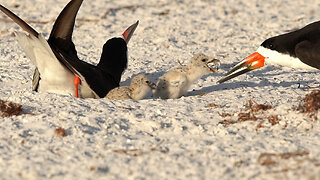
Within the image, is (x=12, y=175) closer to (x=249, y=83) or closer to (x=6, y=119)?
(x=6, y=119)

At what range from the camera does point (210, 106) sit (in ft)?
16.9

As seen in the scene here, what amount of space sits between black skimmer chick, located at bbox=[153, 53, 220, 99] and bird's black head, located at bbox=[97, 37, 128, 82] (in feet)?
2.08

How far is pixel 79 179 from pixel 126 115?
4.14 feet

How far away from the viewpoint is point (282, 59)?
19.0 ft

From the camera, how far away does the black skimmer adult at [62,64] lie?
5254 mm

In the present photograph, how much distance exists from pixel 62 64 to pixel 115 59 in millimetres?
996

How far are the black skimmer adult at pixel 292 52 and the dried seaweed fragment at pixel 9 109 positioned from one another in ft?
7.35

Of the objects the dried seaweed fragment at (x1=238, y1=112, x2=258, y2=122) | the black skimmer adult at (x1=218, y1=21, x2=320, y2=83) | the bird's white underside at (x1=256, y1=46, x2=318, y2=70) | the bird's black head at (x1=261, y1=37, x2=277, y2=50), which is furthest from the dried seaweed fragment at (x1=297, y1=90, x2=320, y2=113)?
the bird's black head at (x1=261, y1=37, x2=277, y2=50)

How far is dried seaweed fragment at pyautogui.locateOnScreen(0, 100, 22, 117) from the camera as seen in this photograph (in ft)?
15.4

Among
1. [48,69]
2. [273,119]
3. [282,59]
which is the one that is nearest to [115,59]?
[48,69]

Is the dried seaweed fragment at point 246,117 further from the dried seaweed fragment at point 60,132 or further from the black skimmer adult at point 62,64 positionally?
the black skimmer adult at point 62,64

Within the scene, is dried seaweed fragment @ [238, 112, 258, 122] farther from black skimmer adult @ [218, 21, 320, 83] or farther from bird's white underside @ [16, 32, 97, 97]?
bird's white underside @ [16, 32, 97, 97]

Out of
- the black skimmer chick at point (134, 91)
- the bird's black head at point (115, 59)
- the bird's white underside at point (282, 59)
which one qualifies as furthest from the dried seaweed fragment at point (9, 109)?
the bird's white underside at point (282, 59)

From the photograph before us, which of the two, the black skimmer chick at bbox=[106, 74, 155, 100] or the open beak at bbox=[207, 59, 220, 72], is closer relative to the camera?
the black skimmer chick at bbox=[106, 74, 155, 100]
